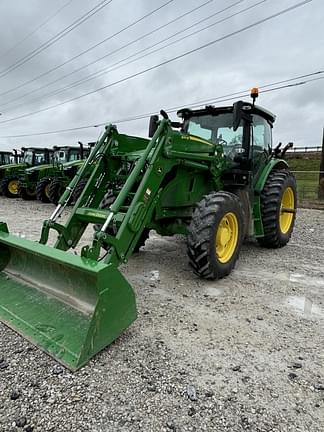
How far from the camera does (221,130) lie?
521 centimetres

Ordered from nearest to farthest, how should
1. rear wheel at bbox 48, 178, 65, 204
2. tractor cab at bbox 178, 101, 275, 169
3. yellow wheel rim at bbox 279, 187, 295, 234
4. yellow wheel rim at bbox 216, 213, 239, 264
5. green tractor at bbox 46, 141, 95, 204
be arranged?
yellow wheel rim at bbox 216, 213, 239, 264, tractor cab at bbox 178, 101, 275, 169, yellow wheel rim at bbox 279, 187, 295, 234, green tractor at bbox 46, 141, 95, 204, rear wheel at bbox 48, 178, 65, 204

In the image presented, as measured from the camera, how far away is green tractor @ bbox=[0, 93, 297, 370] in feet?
8.41

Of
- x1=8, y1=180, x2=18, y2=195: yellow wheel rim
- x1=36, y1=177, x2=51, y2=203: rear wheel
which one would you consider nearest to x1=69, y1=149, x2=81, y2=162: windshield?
x1=36, y1=177, x2=51, y2=203: rear wheel

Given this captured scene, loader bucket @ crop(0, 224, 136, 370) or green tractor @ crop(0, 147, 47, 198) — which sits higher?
green tractor @ crop(0, 147, 47, 198)

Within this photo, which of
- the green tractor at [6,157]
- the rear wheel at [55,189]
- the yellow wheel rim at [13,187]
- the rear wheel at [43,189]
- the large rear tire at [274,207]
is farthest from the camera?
the green tractor at [6,157]

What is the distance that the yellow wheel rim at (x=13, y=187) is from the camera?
15.0 meters

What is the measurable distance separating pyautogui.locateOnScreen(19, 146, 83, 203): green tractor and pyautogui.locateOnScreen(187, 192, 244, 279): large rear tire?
9111mm

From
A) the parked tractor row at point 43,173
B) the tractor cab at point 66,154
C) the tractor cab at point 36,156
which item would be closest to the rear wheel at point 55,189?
the parked tractor row at point 43,173

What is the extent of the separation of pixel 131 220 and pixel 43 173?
11.3 metres

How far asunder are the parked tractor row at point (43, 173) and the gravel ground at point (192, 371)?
8938mm

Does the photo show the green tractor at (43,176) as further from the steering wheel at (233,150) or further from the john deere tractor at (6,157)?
the steering wheel at (233,150)

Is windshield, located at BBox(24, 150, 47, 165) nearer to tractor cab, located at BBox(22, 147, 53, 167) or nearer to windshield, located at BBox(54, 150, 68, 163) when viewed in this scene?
tractor cab, located at BBox(22, 147, 53, 167)

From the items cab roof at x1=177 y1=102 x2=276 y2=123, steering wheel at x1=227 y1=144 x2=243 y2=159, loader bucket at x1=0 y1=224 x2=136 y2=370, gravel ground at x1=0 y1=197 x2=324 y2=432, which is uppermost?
cab roof at x1=177 y1=102 x2=276 y2=123

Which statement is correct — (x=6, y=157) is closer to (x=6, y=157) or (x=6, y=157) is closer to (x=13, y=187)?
(x=6, y=157)
